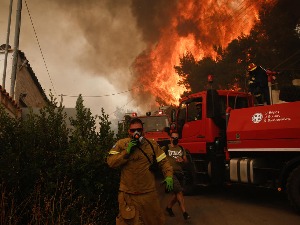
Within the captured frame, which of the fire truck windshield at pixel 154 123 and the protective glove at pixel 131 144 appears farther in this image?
the fire truck windshield at pixel 154 123

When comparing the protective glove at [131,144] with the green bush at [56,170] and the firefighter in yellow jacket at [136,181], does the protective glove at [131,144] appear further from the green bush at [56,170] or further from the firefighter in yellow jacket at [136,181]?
the green bush at [56,170]

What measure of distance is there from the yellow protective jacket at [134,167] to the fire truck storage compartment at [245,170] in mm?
3585

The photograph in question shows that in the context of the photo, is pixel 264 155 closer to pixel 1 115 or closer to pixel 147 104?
pixel 1 115

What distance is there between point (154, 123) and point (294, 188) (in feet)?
26.3

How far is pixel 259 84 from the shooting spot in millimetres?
8523

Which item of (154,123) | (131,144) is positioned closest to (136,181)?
(131,144)

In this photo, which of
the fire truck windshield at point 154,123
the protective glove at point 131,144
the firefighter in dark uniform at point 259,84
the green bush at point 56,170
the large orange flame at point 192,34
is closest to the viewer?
the protective glove at point 131,144

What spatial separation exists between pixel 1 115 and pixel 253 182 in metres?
5.52

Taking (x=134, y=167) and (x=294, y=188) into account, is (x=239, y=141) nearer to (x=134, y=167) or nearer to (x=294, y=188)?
(x=294, y=188)

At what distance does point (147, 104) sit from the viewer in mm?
54594

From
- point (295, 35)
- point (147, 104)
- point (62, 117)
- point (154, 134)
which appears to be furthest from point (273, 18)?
point (147, 104)

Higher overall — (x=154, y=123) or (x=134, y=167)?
(x=154, y=123)

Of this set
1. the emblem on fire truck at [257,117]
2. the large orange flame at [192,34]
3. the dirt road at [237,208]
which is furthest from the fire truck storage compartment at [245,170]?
the large orange flame at [192,34]

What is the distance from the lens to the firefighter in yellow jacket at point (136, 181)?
3939 millimetres
